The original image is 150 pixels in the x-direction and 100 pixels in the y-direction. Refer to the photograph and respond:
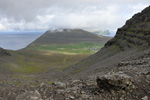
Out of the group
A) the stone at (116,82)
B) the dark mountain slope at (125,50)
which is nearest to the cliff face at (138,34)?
the dark mountain slope at (125,50)

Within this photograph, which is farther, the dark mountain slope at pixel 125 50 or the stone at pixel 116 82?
the dark mountain slope at pixel 125 50

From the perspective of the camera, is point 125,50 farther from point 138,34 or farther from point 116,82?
point 116,82

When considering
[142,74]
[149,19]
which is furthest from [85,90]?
[149,19]

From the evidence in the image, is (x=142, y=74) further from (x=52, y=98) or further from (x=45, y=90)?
(x=45, y=90)

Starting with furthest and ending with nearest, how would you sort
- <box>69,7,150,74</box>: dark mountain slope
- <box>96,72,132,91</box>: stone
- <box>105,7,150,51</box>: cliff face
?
<box>105,7,150,51</box>: cliff face, <box>69,7,150,74</box>: dark mountain slope, <box>96,72,132,91</box>: stone

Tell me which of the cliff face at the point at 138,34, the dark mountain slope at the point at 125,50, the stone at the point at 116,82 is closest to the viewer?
the stone at the point at 116,82

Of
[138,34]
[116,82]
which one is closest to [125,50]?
[138,34]

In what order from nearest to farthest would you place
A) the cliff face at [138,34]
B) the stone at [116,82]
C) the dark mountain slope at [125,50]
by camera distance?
the stone at [116,82] < the dark mountain slope at [125,50] < the cliff face at [138,34]

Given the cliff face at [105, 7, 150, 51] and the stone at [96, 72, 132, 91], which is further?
the cliff face at [105, 7, 150, 51]

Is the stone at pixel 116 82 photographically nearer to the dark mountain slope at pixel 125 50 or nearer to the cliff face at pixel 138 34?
the dark mountain slope at pixel 125 50

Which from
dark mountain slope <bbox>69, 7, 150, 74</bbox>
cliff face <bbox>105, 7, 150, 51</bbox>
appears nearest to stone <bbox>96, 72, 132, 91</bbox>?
dark mountain slope <bbox>69, 7, 150, 74</bbox>

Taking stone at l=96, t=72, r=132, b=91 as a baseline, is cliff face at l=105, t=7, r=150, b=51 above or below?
above

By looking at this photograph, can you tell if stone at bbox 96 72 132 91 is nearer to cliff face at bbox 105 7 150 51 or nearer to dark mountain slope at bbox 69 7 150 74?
dark mountain slope at bbox 69 7 150 74
